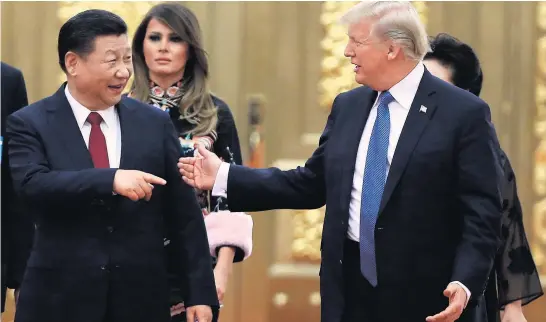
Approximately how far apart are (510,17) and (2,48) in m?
2.65

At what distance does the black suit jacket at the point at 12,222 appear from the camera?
4254mm

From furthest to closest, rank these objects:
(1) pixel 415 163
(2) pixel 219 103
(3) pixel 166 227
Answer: (2) pixel 219 103, (3) pixel 166 227, (1) pixel 415 163

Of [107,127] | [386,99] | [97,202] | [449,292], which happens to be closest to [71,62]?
[107,127]

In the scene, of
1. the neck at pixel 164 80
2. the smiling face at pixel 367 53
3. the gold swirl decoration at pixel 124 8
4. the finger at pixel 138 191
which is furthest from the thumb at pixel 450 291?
the gold swirl decoration at pixel 124 8

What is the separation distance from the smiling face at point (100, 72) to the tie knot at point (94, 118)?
0.9 inches

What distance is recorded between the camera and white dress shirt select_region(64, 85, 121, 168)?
11.7 feet

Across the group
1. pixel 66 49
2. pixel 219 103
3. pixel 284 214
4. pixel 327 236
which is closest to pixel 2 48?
pixel 284 214

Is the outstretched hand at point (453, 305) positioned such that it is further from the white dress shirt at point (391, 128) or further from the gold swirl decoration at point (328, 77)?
the gold swirl decoration at point (328, 77)

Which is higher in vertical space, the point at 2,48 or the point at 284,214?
the point at 2,48

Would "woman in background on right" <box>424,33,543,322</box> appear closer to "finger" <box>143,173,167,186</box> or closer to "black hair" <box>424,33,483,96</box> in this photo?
"black hair" <box>424,33,483,96</box>

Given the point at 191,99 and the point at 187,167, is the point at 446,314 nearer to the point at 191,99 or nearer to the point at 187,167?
the point at 187,167

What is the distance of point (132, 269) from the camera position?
3.54 meters

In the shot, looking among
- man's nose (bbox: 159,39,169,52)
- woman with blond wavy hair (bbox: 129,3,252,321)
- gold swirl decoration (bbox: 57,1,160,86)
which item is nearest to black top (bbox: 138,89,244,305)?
woman with blond wavy hair (bbox: 129,3,252,321)

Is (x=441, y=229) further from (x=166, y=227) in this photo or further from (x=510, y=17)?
(x=510, y=17)
